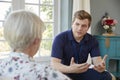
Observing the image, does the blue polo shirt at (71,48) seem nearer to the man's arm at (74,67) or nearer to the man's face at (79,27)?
the man's face at (79,27)

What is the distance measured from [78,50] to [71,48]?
81mm

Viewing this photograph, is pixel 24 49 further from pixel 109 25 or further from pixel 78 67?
pixel 109 25

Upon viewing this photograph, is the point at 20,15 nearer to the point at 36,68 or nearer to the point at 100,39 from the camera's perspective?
the point at 36,68

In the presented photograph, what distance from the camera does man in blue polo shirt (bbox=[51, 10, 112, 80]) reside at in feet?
8.01

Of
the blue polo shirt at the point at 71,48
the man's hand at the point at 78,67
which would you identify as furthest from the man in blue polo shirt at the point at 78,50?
the man's hand at the point at 78,67

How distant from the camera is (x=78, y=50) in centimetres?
262

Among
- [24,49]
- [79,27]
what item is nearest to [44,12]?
[79,27]

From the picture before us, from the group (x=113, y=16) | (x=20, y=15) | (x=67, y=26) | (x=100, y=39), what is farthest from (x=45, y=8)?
(x=20, y=15)

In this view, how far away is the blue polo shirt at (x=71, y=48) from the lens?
2.51 metres

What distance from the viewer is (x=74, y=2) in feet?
12.6

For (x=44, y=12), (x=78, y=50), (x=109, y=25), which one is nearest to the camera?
(x=78, y=50)

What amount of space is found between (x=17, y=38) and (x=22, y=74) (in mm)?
176

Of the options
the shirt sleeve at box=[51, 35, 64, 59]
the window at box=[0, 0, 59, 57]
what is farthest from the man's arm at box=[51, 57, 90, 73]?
the window at box=[0, 0, 59, 57]

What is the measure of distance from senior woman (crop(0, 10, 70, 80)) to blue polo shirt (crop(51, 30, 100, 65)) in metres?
1.24
